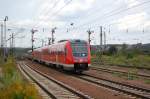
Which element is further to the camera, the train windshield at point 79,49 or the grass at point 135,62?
the grass at point 135,62

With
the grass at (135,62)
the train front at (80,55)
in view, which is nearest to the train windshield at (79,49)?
the train front at (80,55)

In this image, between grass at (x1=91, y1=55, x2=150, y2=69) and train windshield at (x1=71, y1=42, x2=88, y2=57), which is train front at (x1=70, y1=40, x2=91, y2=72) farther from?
grass at (x1=91, y1=55, x2=150, y2=69)

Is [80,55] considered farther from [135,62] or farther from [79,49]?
[135,62]

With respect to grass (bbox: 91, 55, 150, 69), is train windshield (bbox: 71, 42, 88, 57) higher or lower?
higher

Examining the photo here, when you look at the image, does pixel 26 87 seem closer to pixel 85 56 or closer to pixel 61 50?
pixel 85 56

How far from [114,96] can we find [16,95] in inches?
291

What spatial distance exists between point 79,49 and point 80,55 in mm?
600

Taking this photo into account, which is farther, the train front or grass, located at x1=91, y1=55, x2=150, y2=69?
grass, located at x1=91, y1=55, x2=150, y2=69

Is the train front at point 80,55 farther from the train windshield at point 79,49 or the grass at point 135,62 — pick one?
the grass at point 135,62

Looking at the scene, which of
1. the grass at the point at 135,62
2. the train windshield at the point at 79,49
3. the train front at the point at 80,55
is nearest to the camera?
the train front at the point at 80,55

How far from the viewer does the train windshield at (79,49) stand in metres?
34.5

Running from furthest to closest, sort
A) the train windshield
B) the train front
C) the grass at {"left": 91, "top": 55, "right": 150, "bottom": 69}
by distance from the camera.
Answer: the grass at {"left": 91, "top": 55, "right": 150, "bottom": 69} < the train windshield < the train front

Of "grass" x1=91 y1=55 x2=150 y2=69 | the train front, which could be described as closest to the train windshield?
the train front

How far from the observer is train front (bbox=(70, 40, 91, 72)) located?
112 ft
